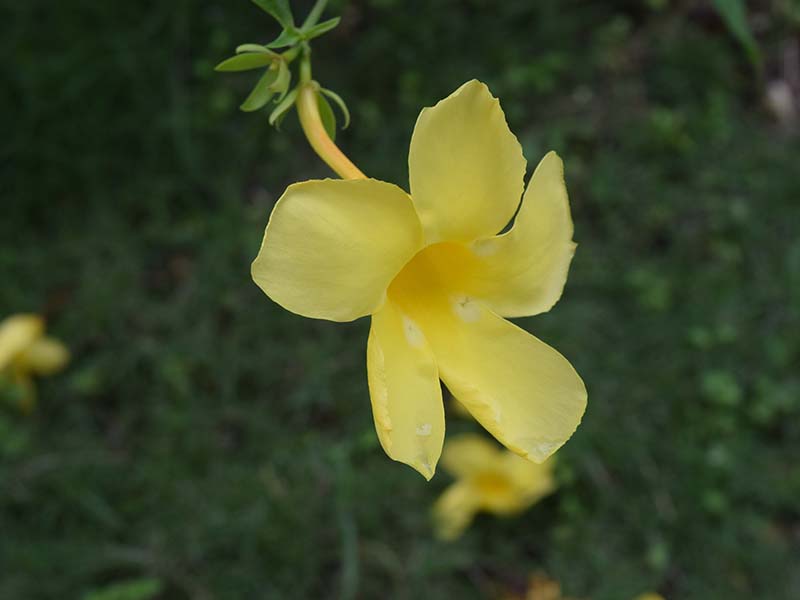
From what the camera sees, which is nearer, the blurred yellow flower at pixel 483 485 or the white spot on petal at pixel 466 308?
the white spot on petal at pixel 466 308

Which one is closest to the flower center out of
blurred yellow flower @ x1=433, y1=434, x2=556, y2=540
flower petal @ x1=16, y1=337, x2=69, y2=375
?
blurred yellow flower @ x1=433, y1=434, x2=556, y2=540

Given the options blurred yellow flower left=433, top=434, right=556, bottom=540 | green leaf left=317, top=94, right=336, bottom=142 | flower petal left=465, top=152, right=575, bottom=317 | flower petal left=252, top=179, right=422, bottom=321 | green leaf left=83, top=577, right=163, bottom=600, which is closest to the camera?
flower petal left=252, top=179, right=422, bottom=321

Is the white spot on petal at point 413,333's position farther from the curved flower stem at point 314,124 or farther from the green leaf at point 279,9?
the green leaf at point 279,9

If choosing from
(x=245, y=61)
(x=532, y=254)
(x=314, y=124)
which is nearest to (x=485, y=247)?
(x=532, y=254)

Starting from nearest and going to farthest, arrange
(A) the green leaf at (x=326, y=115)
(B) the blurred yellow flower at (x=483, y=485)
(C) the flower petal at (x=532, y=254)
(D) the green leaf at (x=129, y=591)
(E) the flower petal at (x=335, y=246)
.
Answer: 1. (E) the flower petal at (x=335, y=246)
2. (C) the flower petal at (x=532, y=254)
3. (A) the green leaf at (x=326, y=115)
4. (D) the green leaf at (x=129, y=591)
5. (B) the blurred yellow flower at (x=483, y=485)

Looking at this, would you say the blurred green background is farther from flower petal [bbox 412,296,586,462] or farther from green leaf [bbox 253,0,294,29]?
green leaf [bbox 253,0,294,29]

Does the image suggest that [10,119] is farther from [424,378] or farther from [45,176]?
→ [424,378]

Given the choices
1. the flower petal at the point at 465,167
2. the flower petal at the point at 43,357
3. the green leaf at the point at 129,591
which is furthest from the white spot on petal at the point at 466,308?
the flower petal at the point at 43,357
